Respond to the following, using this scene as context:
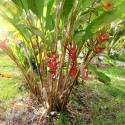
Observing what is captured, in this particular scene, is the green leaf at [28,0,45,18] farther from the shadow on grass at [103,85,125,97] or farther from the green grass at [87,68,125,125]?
the shadow on grass at [103,85,125,97]

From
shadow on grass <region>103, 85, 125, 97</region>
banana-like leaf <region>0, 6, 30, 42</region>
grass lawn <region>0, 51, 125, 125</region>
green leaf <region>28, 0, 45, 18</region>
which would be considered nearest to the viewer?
green leaf <region>28, 0, 45, 18</region>

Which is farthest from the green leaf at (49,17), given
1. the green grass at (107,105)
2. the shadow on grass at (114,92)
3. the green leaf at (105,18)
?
the shadow on grass at (114,92)

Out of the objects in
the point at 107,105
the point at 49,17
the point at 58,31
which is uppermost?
the point at 49,17

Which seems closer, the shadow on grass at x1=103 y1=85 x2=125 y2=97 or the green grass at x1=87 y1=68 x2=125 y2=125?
the green grass at x1=87 y1=68 x2=125 y2=125

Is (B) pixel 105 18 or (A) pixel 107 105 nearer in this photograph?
(B) pixel 105 18

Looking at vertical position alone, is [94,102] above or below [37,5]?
below

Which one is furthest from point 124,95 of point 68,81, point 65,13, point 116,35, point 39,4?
point 116,35

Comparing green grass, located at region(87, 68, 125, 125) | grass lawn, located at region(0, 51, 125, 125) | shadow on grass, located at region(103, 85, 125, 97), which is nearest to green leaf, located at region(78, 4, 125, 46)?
grass lawn, located at region(0, 51, 125, 125)

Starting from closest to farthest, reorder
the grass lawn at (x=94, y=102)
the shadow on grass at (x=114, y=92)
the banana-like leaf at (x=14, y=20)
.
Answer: the banana-like leaf at (x=14, y=20), the grass lawn at (x=94, y=102), the shadow on grass at (x=114, y=92)

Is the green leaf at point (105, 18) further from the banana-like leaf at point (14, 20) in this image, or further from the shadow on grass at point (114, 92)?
the shadow on grass at point (114, 92)

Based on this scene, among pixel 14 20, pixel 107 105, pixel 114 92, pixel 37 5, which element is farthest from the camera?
pixel 114 92

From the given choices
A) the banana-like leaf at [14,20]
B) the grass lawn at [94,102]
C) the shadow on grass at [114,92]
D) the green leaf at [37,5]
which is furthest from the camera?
the shadow on grass at [114,92]

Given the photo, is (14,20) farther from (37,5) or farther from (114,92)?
(114,92)

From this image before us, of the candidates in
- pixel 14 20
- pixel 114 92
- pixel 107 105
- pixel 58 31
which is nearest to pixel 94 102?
pixel 107 105
